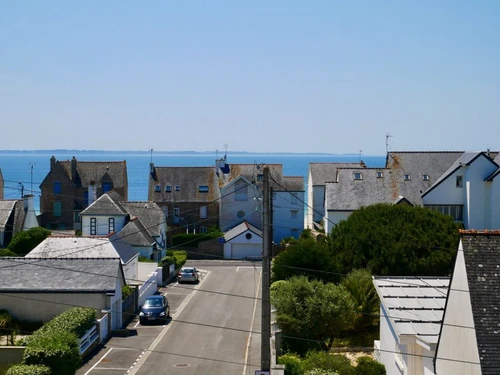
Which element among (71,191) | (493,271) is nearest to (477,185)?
(71,191)

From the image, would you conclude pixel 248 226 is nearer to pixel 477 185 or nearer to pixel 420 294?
pixel 477 185

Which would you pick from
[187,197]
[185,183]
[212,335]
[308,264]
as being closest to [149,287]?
[212,335]

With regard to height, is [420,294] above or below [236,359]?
above

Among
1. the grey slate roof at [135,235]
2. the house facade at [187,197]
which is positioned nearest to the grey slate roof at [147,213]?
the grey slate roof at [135,235]

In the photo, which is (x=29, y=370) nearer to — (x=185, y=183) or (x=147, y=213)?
(x=147, y=213)

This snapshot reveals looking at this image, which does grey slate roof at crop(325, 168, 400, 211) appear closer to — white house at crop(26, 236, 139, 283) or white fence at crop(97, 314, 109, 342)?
white house at crop(26, 236, 139, 283)

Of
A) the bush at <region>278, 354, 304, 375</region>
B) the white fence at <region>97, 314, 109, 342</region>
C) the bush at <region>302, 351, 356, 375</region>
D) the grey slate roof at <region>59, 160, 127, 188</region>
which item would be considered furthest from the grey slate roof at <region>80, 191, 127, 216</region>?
the bush at <region>302, 351, 356, 375</region>
